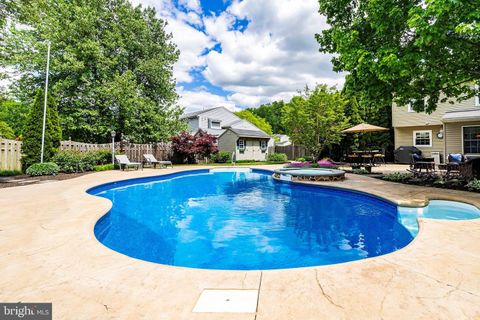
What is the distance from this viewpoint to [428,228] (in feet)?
13.3

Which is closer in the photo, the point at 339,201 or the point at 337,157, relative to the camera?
the point at 339,201

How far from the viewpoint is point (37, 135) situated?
1209cm

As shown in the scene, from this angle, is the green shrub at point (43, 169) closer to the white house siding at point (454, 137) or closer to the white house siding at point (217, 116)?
the white house siding at point (217, 116)

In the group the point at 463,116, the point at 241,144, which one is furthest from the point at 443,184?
the point at 241,144

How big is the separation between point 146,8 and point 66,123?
1253 cm

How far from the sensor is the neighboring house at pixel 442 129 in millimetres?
14867

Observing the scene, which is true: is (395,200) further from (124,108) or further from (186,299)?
(124,108)

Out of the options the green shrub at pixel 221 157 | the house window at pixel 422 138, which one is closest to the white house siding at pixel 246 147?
the green shrub at pixel 221 157

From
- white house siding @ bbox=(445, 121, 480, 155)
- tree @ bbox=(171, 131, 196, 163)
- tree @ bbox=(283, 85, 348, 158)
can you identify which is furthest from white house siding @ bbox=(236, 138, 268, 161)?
white house siding @ bbox=(445, 121, 480, 155)

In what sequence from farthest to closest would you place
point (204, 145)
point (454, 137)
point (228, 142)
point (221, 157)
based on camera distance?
point (228, 142)
point (221, 157)
point (204, 145)
point (454, 137)

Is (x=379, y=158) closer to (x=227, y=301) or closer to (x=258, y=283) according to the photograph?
(x=258, y=283)

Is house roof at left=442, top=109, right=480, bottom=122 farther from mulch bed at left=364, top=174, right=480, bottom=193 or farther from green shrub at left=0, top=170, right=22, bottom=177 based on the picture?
green shrub at left=0, top=170, right=22, bottom=177

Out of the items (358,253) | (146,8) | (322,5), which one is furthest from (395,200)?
(146,8)

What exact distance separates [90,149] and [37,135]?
3821mm
